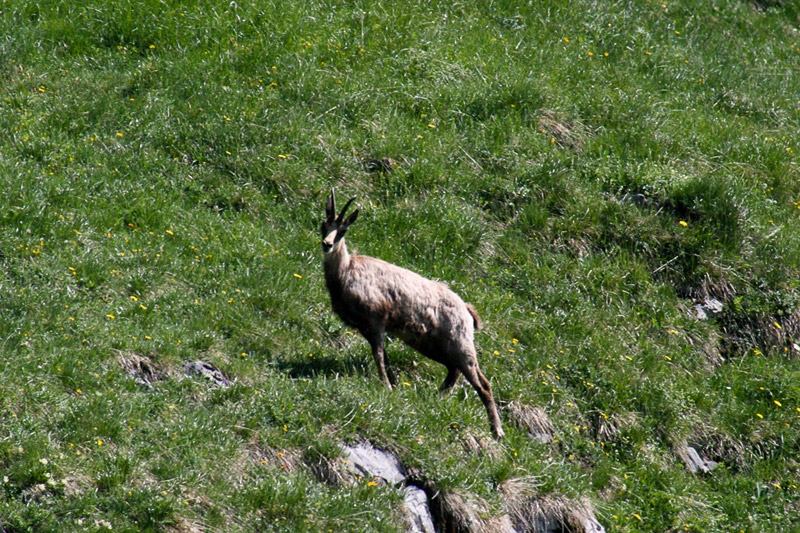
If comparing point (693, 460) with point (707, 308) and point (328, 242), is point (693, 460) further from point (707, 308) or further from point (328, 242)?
point (328, 242)

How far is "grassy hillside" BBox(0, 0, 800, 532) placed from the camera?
7.07 metres

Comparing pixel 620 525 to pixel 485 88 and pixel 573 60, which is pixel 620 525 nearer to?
pixel 485 88

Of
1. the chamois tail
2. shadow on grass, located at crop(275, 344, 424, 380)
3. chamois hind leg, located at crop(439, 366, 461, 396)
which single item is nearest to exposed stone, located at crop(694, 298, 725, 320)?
the chamois tail

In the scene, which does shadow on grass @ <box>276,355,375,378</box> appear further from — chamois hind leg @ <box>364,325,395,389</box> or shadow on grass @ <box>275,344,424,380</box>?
chamois hind leg @ <box>364,325,395,389</box>

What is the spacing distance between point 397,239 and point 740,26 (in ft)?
39.5

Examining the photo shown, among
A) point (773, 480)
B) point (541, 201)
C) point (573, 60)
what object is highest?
point (573, 60)

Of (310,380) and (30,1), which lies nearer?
(310,380)

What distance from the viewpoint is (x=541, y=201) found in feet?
40.0

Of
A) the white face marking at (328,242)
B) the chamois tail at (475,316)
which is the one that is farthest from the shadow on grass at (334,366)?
the white face marking at (328,242)

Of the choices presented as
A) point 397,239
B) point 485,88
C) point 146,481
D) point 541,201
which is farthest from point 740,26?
point 146,481

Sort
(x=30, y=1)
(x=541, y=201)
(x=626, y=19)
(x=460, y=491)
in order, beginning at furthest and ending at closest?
(x=626, y=19)
(x=30, y=1)
(x=541, y=201)
(x=460, y=491)

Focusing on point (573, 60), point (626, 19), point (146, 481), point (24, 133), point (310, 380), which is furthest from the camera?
point (626, 19)

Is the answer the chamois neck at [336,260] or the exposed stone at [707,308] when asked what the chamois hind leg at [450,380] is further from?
the exposed stone at [707,308]

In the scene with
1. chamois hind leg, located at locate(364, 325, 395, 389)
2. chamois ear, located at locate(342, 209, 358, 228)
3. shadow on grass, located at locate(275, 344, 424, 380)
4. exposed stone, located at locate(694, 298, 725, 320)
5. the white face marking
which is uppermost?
chamois ear, located at locate(342, 209, 358, 228)
